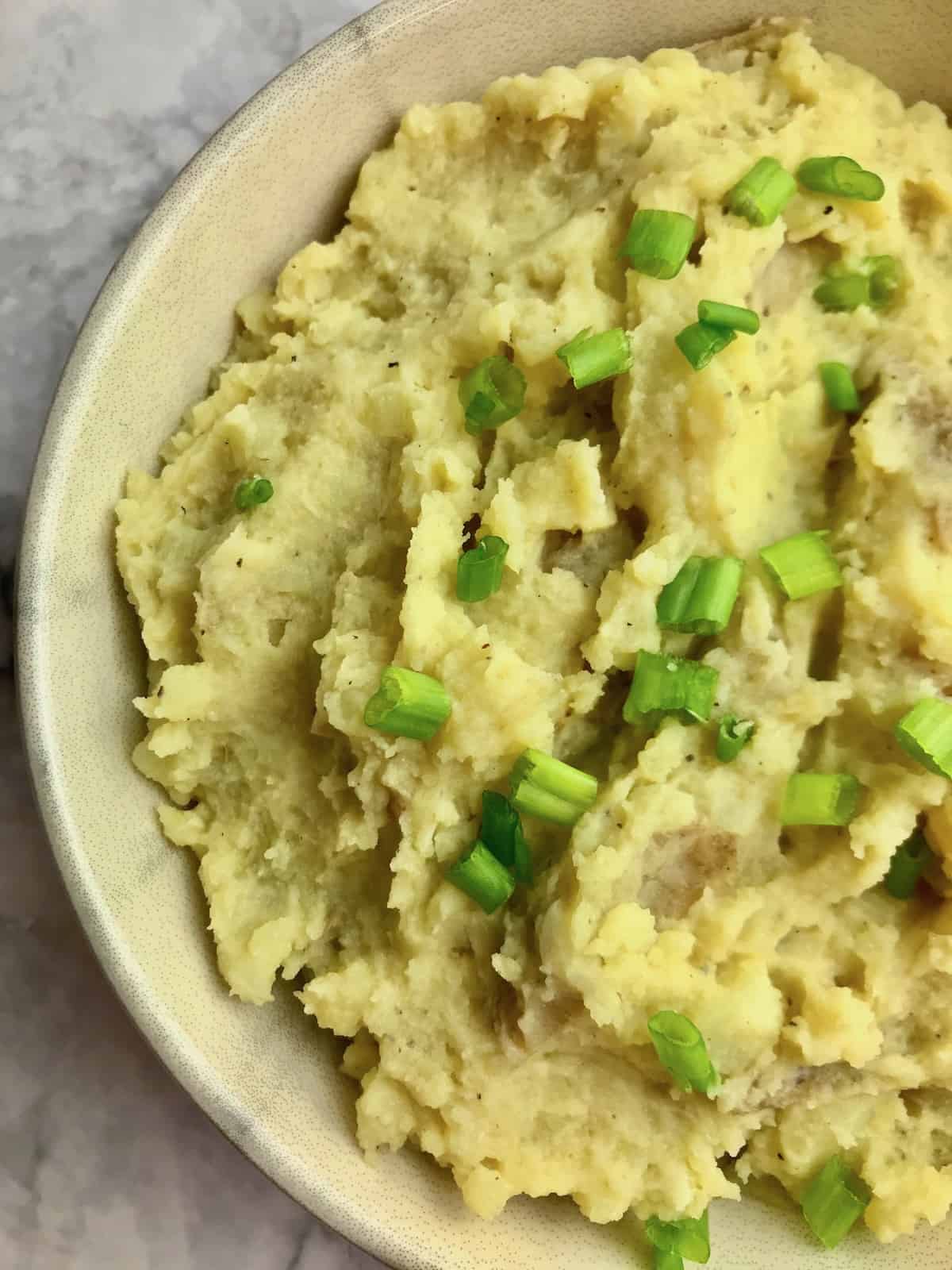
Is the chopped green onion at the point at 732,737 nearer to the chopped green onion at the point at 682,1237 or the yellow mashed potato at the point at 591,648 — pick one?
the yellow mashed potato at the point at 591,648

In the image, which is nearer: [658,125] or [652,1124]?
[652,1124]

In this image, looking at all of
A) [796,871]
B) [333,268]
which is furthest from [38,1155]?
[333,268]

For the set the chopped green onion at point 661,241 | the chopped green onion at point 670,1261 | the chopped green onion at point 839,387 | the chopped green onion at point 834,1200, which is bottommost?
the chopped green onion at point 834,1200

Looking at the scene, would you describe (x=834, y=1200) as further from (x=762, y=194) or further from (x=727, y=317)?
(x=762, y=194)

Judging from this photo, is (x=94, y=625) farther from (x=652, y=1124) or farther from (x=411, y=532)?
(x=652, y=1124)

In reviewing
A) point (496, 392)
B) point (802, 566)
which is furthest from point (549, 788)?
point (496, 392)

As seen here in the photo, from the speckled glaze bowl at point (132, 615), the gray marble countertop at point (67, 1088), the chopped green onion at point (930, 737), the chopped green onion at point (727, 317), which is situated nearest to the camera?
the chopped green onion at point (930, 737)

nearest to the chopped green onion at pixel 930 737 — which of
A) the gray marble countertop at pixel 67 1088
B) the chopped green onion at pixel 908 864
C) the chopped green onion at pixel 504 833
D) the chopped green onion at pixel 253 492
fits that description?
the chopped green onion at pixel 908 864
